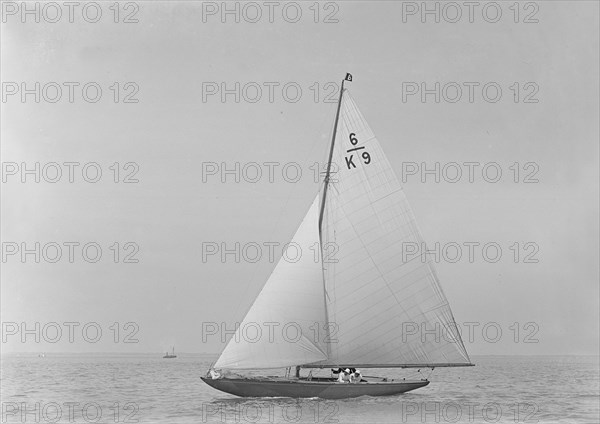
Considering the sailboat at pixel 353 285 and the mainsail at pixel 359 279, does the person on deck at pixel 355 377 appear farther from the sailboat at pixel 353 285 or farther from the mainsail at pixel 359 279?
the mainsail at pixel 359 279

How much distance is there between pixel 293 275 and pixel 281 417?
22.0 feet

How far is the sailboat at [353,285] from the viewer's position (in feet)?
138

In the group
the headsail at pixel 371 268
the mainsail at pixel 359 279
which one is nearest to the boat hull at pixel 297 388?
the mainsail at pixel 359 279

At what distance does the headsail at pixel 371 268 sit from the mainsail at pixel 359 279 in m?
0.04

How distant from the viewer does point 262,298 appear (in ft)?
138

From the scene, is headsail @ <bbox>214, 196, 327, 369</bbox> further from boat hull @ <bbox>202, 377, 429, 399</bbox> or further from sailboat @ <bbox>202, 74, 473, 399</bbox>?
boat hull @ <bbox>202, 377, 429, 399</bbox>

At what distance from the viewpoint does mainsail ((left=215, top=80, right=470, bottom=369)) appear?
42125mm

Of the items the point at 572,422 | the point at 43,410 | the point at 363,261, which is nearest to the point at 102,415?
the point at 43,410

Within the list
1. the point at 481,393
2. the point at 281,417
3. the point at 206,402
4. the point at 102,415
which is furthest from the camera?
the point at 481,393

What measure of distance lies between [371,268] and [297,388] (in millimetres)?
5913

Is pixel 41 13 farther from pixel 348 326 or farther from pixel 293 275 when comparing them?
pixel 348 326

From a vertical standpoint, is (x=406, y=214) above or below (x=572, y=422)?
above

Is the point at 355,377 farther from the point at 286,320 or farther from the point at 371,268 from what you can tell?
the point at 371,268

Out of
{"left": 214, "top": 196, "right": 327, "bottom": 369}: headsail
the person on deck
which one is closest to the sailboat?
{"left": 214, "top": 196, "right": 327, "bottom": 369}: headsail
